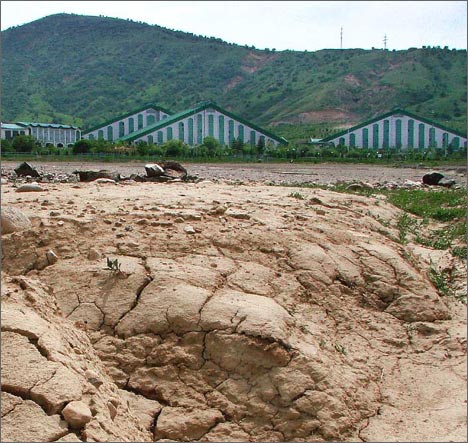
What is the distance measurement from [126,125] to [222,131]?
27.0 feet

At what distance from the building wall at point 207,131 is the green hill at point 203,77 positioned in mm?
15187

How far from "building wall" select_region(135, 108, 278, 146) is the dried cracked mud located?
3913cm

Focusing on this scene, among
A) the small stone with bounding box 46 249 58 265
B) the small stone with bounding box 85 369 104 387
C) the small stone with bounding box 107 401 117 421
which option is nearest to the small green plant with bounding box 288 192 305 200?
the small stone with bounding box 46 249 58 265

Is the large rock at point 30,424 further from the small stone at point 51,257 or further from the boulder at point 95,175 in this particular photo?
the boulder at point 95,175

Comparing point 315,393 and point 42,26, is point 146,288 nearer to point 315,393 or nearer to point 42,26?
point 315,393

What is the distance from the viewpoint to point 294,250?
6.46 meters

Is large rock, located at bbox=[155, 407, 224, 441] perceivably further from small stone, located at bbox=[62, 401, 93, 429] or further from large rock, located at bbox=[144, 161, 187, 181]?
large rock, located at bbox=[144, 161, 187, 181]

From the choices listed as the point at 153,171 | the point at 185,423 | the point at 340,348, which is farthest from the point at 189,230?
the point at 153,171

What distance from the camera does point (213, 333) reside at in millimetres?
5062

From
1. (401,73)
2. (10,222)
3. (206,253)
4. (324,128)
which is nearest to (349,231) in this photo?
(206,253)

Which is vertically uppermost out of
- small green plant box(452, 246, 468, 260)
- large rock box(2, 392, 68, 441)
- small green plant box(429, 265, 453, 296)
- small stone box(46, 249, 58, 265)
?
small stone box(46, 249, 58, 265)

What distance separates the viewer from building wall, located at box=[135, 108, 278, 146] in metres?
45.8

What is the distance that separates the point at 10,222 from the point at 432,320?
364cm

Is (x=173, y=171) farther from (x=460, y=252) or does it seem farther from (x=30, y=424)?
(x=30, y=424)
